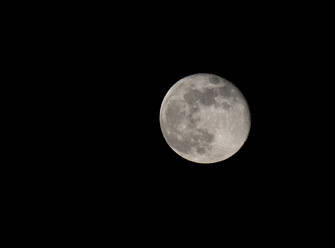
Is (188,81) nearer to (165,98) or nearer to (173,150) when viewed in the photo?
(165,98)

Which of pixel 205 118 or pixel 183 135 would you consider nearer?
pixel 205 118

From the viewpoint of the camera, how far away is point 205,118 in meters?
5.80

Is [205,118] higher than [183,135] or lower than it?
higher

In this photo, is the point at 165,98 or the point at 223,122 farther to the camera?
Result: the point at 165,98

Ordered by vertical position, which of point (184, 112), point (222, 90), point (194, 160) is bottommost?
point (194, 160)

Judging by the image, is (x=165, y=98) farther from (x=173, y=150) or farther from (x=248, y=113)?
(x=248, y=113)

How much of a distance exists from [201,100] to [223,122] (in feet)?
1.57

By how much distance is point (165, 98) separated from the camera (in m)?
6.40

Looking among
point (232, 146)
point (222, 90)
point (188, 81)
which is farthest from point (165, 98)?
point (232, 146)

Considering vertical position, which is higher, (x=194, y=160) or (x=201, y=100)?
(x=201, y=100)

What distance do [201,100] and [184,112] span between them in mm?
322

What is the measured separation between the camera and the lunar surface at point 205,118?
5.83m

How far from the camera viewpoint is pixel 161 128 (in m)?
6.46

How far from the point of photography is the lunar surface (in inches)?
230
